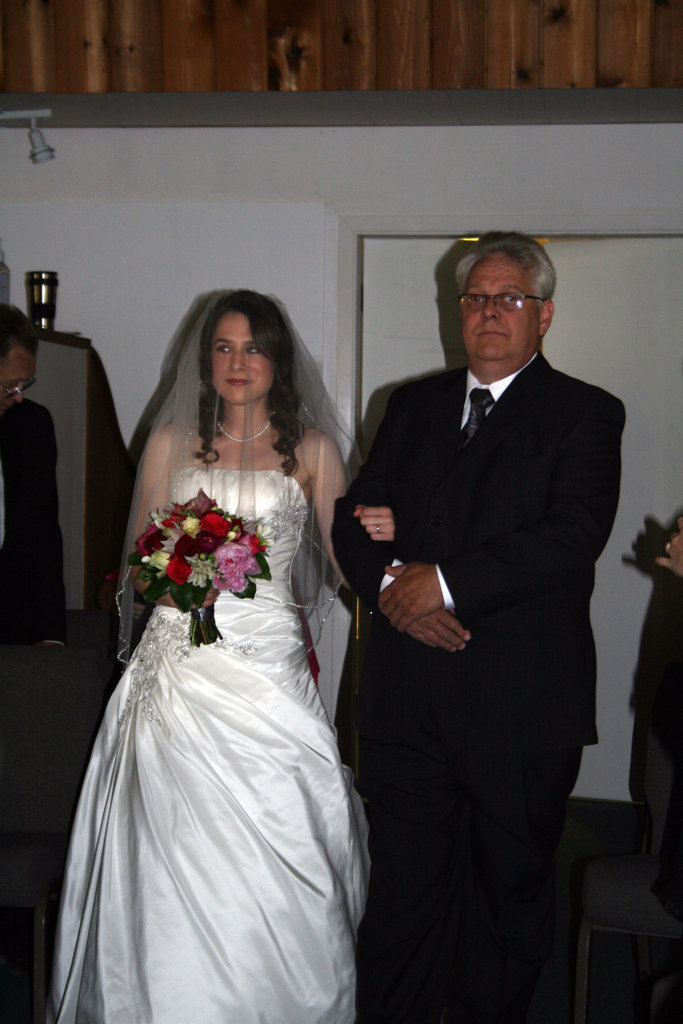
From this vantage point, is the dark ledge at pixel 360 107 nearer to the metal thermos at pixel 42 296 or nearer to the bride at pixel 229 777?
the metal thermos at pixel 42 296

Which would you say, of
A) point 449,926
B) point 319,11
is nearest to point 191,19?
point 319,11

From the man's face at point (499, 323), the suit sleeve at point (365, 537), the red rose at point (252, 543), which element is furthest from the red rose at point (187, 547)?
the man's face at point (499, 323)

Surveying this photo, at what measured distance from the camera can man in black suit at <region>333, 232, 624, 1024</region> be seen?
2.55 meters

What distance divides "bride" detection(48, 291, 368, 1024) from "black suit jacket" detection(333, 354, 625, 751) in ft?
1.10

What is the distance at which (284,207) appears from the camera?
507 centimetres

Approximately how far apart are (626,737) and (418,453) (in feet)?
9.54

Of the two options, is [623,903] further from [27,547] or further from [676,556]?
[27,547]

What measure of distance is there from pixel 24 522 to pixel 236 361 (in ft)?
3.57

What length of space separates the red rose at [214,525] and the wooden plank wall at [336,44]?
2.54 m

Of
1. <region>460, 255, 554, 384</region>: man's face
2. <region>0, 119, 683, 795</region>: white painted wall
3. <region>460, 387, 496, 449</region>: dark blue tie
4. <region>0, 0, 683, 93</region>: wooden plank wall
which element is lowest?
<region>460, 387, 496, 449</region>: dark blue tie

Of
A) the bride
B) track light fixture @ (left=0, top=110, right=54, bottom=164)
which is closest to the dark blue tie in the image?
the bride

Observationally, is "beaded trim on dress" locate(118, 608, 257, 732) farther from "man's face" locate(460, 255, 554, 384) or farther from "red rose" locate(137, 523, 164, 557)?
"man's face" locate(460, 255, 554, 384)

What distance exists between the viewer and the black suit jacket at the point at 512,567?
2.52m

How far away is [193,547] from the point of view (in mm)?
2738
